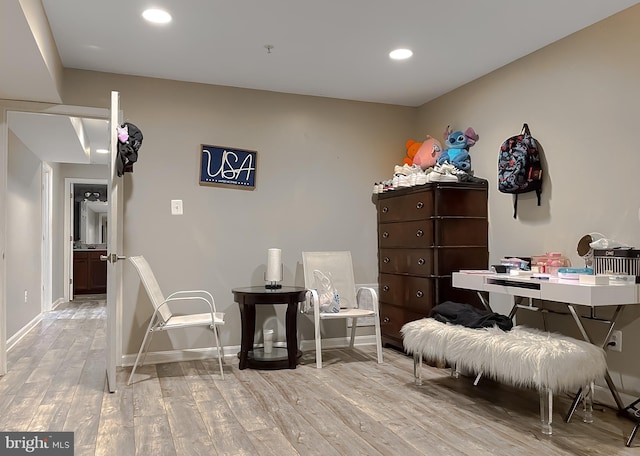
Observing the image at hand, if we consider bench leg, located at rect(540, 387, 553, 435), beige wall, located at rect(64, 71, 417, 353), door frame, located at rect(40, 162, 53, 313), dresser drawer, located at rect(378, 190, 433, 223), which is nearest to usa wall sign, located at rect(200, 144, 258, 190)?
beige wall, located at rect(64, 71, 417, 353)

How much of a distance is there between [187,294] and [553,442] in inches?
113

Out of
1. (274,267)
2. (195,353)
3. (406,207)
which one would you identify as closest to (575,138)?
(406,207)

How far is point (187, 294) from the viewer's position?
13.6 ft

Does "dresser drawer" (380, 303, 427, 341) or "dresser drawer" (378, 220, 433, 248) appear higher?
"dresser drawer" (378, 220, 433, 248)

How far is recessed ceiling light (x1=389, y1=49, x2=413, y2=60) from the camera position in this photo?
355 cm

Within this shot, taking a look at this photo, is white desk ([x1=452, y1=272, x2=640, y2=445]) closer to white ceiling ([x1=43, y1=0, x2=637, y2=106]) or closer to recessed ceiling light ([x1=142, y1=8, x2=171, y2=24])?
white ceiling ([x1=43, y1=0, x2=637, y2=106])

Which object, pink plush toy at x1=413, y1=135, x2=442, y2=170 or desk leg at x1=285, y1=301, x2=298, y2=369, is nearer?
desk leg at x1=285, y1=301, x2=298, y2=369

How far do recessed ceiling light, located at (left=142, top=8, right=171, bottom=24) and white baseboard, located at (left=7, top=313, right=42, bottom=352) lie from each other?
3.37 meters

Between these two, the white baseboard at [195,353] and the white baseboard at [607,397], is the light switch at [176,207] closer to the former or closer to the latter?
the white baseboard at [195,353]

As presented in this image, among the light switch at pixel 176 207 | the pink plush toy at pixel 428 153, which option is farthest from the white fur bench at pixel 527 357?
the light switch at pixel 176 207

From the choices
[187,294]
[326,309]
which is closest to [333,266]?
[326,309]

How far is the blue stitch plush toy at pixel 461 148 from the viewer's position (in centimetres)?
418

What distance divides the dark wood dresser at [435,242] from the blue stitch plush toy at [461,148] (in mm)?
270

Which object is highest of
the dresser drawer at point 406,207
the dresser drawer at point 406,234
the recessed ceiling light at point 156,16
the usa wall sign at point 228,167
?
the recessed ceiling light at point 156,16
